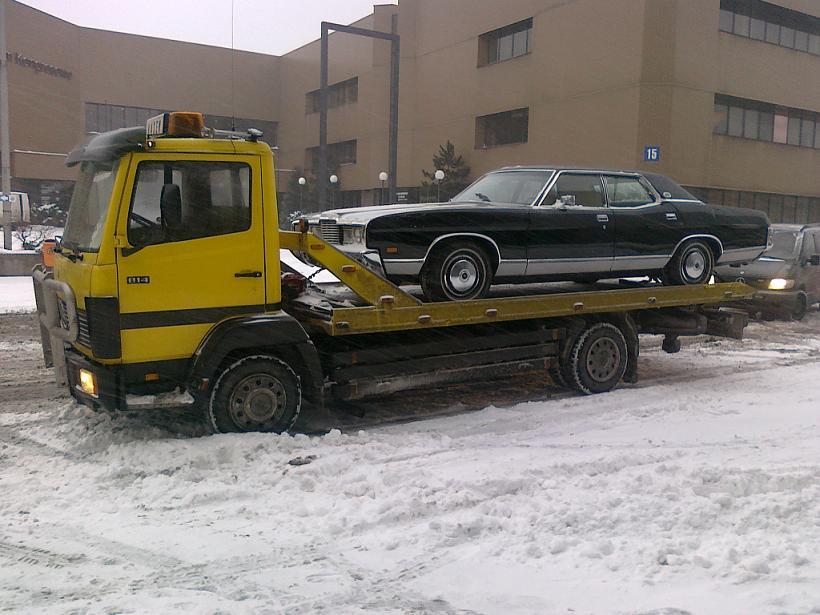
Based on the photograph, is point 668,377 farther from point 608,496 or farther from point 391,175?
point 391,175

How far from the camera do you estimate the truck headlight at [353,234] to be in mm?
6695

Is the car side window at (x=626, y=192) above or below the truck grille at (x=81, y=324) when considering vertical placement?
above

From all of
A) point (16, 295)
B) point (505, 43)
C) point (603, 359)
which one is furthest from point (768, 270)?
point (505, 43)

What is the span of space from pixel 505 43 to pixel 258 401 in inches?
1177

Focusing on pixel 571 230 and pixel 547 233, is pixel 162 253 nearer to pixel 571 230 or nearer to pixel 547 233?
pixel 547 233

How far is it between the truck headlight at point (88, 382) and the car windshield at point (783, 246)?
1202cm

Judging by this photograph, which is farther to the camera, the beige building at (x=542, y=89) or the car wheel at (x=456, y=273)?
the beige building at (x=542, y=89)

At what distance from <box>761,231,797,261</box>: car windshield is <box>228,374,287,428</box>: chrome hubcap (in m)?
10.8

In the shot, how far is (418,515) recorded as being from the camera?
474 centimetres

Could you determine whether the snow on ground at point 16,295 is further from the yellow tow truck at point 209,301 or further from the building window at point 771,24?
the building window at point 771,24

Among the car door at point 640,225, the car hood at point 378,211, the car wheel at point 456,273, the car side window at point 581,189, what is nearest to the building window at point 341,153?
the car door at point 640,225

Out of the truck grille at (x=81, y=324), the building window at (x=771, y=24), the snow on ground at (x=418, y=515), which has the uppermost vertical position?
the building window at (x=771, y=24)

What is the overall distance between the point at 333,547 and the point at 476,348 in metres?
3.40

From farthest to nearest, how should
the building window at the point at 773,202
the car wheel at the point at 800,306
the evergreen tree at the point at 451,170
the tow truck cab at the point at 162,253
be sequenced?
the evergreen tree at the point at 451,170 < the building window at the point at 773,202 < the car wheel at the point at 800,306 < the tow truck cab at the point at 162,253
